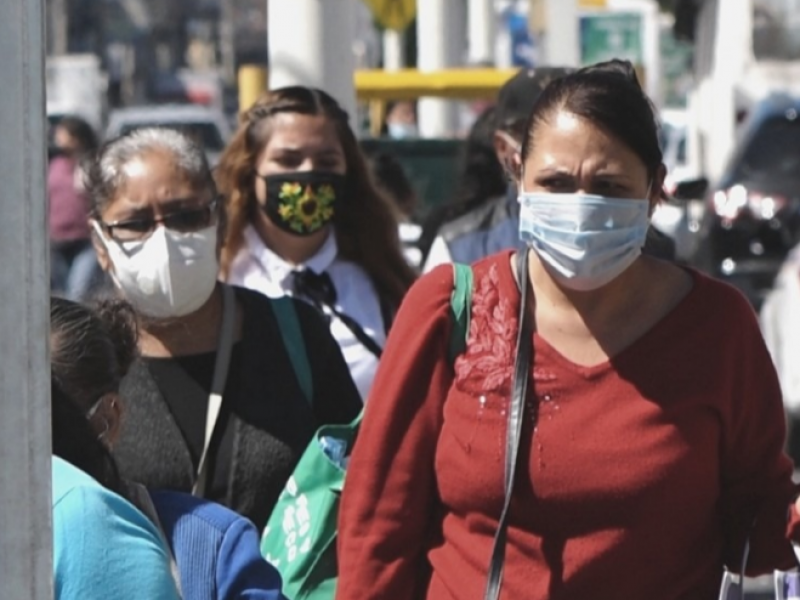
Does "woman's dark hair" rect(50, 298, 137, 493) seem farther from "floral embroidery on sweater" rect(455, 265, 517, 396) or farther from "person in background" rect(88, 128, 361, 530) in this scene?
"person in background" rect(88, 128, 361, 530)

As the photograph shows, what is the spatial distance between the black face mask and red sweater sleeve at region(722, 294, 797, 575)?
190cm

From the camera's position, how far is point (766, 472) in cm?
336

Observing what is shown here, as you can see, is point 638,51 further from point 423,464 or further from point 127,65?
point 127,65

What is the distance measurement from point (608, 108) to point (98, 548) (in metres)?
1.20

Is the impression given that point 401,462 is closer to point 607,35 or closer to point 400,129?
point 400,129

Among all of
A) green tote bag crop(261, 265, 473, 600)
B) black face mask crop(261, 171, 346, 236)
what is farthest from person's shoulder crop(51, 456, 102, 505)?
black face mask crop(261, 171, 346, 236)

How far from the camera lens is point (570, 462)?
3232 millimetres

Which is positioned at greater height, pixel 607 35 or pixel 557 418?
pixel 607 35

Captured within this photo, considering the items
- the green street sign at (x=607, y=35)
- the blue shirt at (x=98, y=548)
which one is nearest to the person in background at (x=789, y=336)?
the blue shirt at (x=98, y=548)

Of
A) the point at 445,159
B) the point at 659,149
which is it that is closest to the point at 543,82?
the point at 659,149

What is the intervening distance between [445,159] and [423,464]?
10.6m

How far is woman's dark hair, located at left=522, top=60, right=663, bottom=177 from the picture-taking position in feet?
10.9

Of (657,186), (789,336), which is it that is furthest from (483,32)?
(657,186)

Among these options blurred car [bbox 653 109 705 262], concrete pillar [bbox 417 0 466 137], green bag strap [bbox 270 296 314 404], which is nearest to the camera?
green bag strap [bbox 270 296 314 404]
